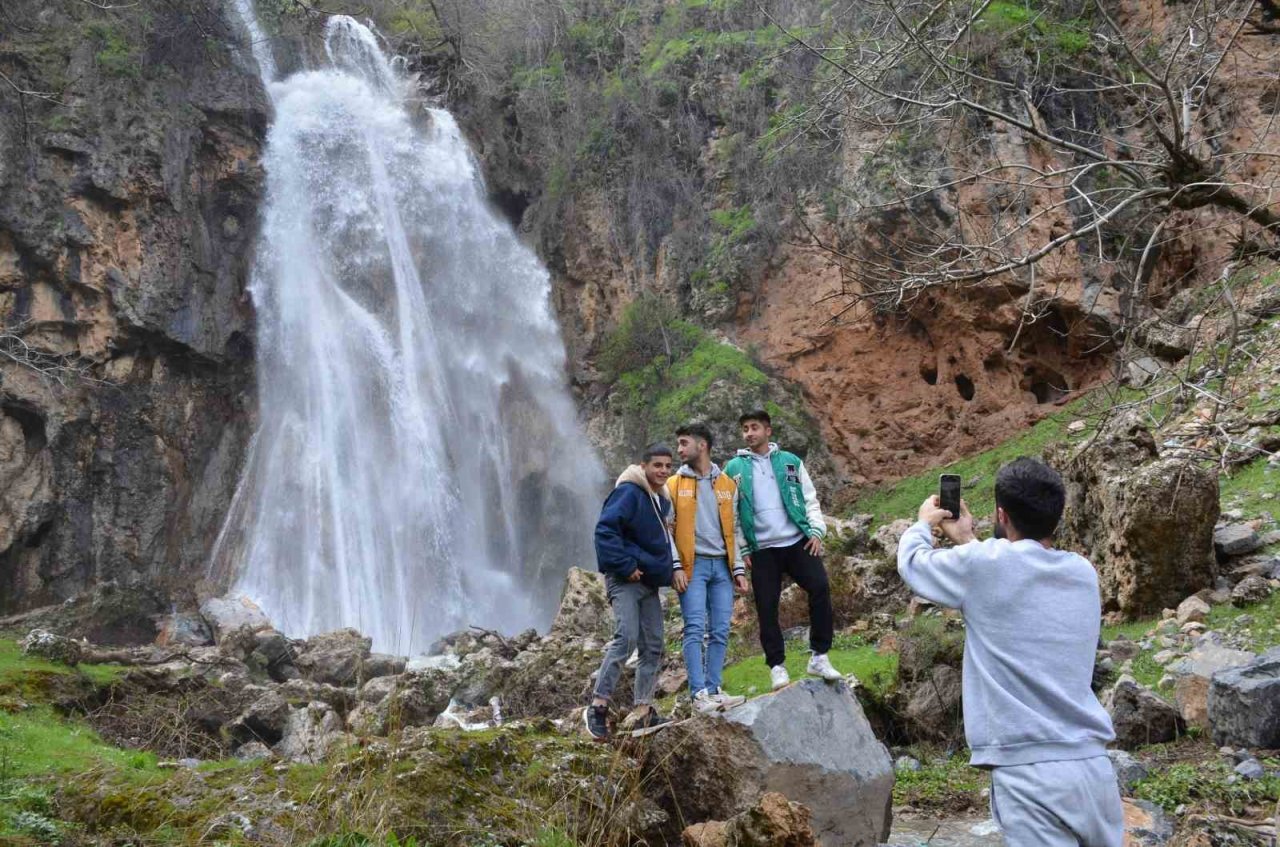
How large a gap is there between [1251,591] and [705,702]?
464 centimetres

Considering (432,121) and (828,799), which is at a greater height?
(432,121)

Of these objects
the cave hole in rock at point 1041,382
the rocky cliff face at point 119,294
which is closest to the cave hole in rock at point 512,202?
the rocky cliff face at point 119,294

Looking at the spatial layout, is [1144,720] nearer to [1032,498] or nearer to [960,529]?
[960,529]

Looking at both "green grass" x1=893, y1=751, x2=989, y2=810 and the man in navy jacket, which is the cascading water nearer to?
the man in navy jacket

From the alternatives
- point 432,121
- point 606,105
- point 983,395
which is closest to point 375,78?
point 432,121

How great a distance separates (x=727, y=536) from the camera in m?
5.50

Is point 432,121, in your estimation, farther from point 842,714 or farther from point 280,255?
point 842,714

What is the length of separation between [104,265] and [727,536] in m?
17.0

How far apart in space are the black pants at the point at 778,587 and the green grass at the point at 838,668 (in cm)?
180

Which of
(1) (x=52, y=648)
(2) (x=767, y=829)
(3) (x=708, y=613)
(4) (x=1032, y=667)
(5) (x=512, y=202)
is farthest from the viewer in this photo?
(5) (x=512, y=202)

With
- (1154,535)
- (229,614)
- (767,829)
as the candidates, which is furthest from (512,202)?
(767,829)

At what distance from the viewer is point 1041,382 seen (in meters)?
17.5

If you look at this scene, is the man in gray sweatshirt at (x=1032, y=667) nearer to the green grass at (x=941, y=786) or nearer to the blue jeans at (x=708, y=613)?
the green grass at (x=941, y=786)

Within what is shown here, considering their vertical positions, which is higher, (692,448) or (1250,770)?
(692,448)
